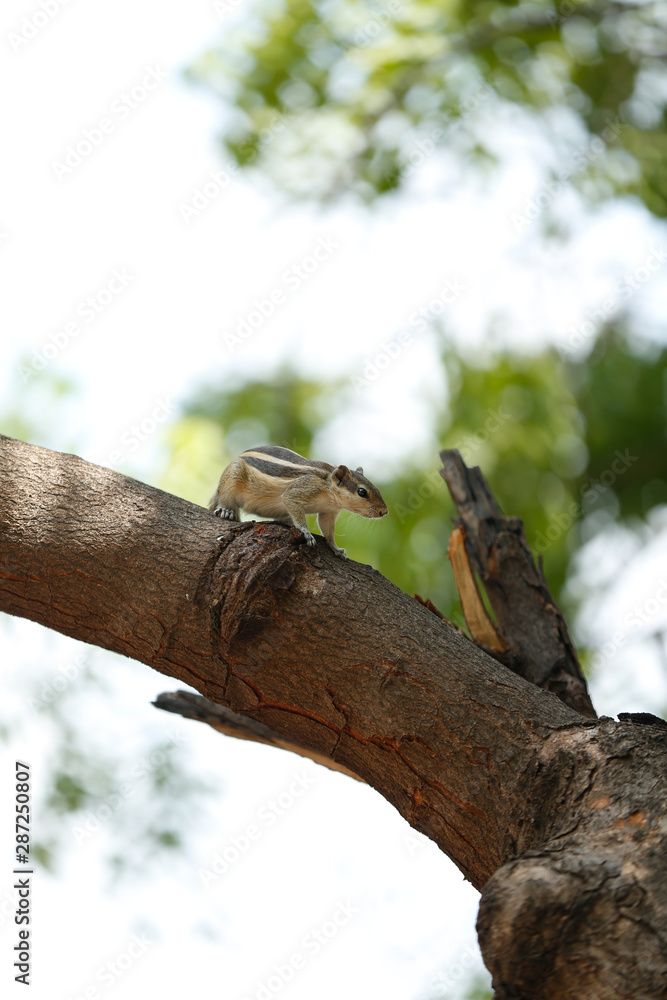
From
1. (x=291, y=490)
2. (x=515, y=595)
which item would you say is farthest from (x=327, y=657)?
(x=515, y=595)

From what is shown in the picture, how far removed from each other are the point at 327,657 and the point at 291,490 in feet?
3.70

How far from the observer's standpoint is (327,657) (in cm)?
303

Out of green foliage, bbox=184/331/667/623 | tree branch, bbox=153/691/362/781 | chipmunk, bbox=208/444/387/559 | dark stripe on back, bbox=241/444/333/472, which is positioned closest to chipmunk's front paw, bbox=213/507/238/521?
chipmunk, bbox=208/444/387/559

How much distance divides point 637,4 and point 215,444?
6.15 meters

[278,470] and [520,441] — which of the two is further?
[520,441]

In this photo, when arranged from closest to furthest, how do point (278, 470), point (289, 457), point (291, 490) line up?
point (291, 490) → point (278, 470) → point (289, 457)

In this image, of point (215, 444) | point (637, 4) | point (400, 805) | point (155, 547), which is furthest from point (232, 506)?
point (637, 4)

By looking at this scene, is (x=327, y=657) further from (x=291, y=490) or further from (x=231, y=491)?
(x=231, y=491)

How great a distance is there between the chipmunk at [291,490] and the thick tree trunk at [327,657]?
27.1 inches

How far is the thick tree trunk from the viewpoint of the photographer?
280 cm

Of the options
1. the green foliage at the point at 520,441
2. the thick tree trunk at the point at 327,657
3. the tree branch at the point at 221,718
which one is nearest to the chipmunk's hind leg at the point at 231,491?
the thick tree trunk at the point at 327,657

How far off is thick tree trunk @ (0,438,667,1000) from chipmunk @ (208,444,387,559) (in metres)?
0.69

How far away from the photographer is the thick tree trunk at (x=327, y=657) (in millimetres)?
2803

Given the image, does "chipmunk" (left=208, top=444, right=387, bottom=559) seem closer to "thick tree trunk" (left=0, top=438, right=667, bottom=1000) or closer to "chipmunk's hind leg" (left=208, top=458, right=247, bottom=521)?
"chipmunk's hind leg" (left=208, top=458, right=247, bottom=521)
